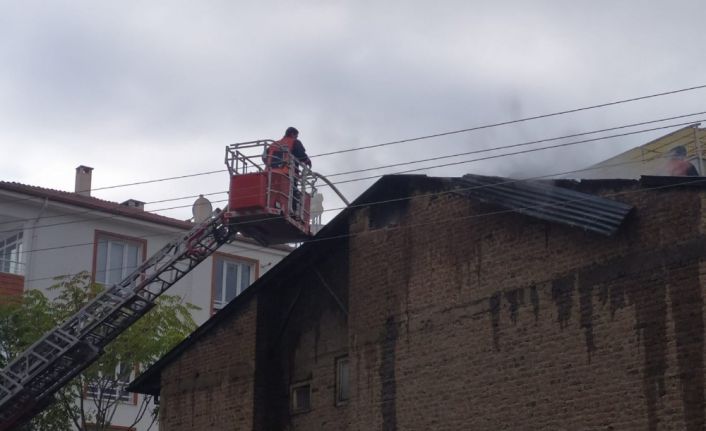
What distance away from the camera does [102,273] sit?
3556 cm

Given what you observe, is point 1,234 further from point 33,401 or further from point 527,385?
point 527,385

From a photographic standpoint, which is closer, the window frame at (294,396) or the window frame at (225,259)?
the window frame at (294,396)

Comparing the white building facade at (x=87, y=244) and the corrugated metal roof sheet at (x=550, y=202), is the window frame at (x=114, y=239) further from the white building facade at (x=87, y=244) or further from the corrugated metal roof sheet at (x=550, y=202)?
the corrugated metal roof sheet at (x=550, y=202)

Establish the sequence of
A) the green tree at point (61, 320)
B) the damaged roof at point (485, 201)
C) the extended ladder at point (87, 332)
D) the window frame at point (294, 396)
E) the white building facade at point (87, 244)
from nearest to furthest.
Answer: the damaged roof at point (485, 201) < the window frame at point (294, 396) < the extended ladder at point (87, 332) < the green tree at point (61, 320) < the white building facade at point (87, 244)

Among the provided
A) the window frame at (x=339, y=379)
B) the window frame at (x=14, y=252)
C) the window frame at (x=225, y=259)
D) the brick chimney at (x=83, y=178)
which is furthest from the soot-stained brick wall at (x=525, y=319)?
the brick chimney at (x=83, y=178)

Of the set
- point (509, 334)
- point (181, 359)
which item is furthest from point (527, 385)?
point (181, 359)

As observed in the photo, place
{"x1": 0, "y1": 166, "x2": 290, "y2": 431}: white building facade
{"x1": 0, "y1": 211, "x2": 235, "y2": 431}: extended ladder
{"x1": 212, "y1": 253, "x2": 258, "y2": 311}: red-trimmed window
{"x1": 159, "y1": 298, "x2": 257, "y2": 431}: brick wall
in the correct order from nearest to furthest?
{"x1": 159, "y1": 298, "x2": 257, "y2": 431}: brick wall < {"x1": 0, "y1": 211, "x2": 235, "y2": 431}: extended ladder < {"x1": 0, "y1": 166, "x2": 290, "y2": 431}: white building facade < {"x1": 212, "y1": 253, "x2": 258, "y2": 311}: red-trimmed window

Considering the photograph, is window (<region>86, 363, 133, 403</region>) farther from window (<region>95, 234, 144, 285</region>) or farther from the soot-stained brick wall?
the soot-stained brick wall

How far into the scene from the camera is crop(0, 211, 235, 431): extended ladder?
20922 mm

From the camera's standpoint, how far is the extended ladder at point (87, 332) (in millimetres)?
20922

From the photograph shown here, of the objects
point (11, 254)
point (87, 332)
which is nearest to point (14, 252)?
point (11, 254)

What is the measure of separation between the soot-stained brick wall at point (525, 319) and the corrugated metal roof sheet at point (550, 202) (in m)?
0.21

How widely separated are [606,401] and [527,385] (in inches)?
53.0

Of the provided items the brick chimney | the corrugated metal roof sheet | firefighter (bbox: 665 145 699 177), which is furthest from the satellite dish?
the brick chimney
